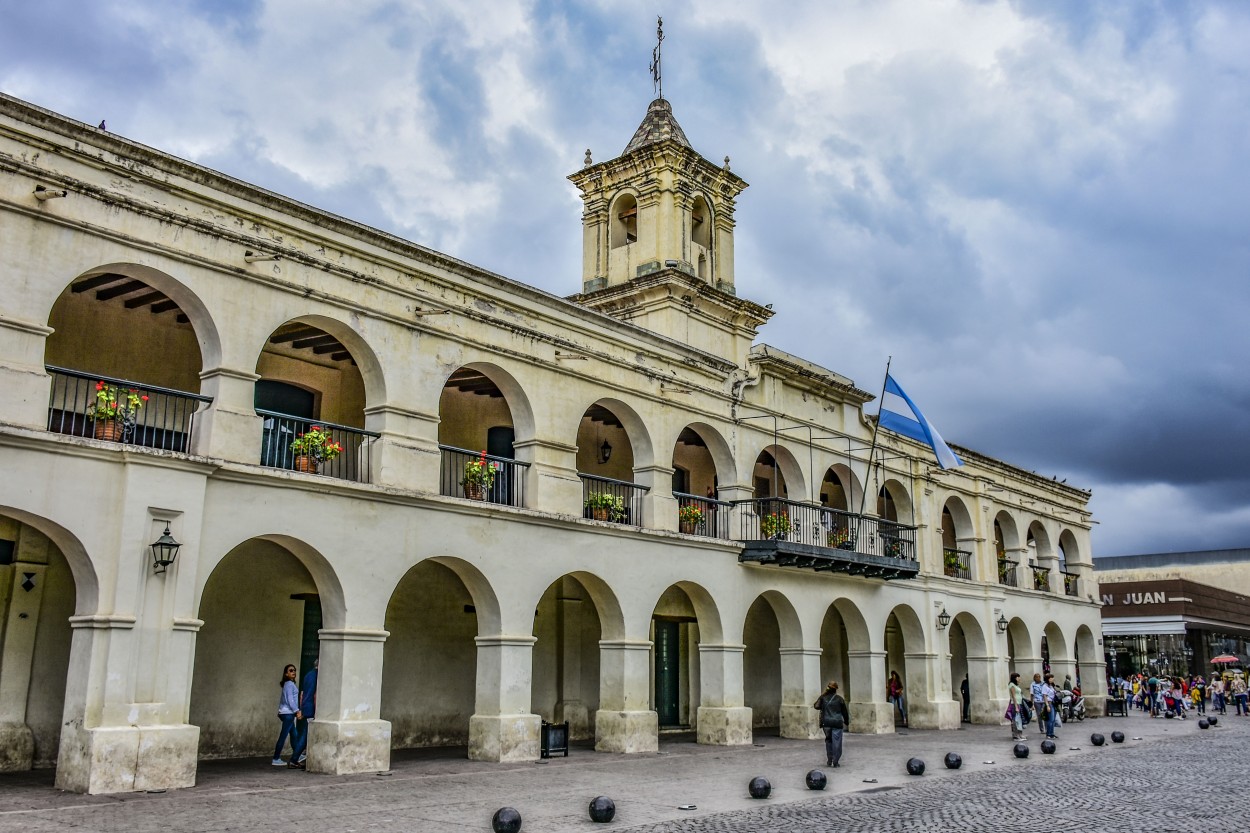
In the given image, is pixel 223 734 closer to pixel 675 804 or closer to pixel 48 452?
pixel 48 452

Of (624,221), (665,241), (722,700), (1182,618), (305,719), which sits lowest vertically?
(305,719)

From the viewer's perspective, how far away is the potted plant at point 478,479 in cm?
1831

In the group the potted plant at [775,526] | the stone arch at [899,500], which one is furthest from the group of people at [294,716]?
the stone arch at [899,500]

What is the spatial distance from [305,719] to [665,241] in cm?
1507

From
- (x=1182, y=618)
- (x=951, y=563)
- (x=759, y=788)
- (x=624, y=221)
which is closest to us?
(x=759, y=788)

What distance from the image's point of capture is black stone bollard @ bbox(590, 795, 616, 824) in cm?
1137

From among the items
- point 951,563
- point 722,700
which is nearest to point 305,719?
point 722,700

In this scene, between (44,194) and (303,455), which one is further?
(303,455)

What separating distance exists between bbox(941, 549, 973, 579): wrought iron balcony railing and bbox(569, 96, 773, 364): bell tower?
9106mm

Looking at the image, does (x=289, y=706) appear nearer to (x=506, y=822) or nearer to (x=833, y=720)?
(x=506, y=822)

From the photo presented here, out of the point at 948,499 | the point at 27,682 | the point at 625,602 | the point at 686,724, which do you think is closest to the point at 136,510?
the point at 27,682

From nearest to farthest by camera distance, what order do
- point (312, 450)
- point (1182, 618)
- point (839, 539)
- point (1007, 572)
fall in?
point (312, 450) < point (839, 539) < point (1007, 572) < point (1182, 618)

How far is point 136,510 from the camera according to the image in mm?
13523

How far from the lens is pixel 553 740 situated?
18453 mm
